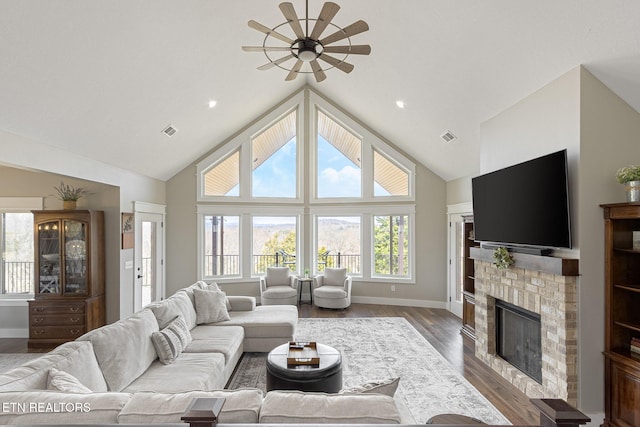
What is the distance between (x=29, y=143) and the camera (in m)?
4.01

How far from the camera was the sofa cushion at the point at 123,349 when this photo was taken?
2.79 m

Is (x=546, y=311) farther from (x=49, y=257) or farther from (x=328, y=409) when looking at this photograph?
(x=49, y=257)

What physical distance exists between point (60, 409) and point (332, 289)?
233 inches

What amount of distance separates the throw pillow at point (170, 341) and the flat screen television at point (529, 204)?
3.60 metres

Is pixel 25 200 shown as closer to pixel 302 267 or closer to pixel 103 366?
pixel 103 366

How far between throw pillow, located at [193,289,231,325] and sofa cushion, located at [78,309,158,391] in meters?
1.24

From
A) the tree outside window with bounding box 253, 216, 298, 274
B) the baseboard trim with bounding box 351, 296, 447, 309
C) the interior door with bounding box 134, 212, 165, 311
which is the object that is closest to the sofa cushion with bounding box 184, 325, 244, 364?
the interior door with bounding box 134, 212, 165, 311

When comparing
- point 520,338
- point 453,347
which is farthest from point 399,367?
point 520,338

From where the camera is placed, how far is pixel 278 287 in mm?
7570

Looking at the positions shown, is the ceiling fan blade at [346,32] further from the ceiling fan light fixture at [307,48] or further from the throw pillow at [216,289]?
the throw pillow at [216,289]

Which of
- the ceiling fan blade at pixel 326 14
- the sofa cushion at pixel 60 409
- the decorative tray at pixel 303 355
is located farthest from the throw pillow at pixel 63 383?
the ceiling fan blade at pixel 326 14

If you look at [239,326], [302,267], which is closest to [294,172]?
[302,267]

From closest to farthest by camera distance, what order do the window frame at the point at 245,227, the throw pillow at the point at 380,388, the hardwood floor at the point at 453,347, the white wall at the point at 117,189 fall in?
the throw pillow at the point at 380,388 < the hardwood floor at the point at 453,347 < the white wall at the point at 117,189 < the window frame at the point at 245,227

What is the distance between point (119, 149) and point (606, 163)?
5.85 m
